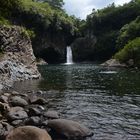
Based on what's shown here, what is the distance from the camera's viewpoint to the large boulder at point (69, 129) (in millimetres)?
22375

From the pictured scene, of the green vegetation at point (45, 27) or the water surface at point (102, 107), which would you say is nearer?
the water surface at point (102, 107)

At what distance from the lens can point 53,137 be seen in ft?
73.8

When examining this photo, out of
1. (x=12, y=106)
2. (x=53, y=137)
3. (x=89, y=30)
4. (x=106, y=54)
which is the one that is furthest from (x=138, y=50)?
(x=53, y=137)

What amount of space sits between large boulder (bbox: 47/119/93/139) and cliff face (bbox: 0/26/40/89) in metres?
26.0

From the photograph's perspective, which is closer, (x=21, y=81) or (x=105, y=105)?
(x=105, y=105)

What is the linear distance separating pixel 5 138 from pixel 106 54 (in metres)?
119

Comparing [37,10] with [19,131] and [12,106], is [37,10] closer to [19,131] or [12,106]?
[12,106]

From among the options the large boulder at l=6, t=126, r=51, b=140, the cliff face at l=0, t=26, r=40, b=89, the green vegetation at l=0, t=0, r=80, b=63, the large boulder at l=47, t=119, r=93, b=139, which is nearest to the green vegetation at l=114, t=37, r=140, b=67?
the cliff face at l=0, t=26, r=40, b=89

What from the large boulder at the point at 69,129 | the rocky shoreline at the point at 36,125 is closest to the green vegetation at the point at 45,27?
the rocky shoreline at the point at 36,125

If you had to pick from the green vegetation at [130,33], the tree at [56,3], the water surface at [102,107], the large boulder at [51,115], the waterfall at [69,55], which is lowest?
the water surface at [102,107]

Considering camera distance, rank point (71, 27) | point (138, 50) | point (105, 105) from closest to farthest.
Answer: point (105, 105) < point (138, 50) < point (71, 27)

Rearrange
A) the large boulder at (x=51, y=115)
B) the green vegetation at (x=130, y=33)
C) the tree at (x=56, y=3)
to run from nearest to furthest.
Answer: the large boulder at (x=51, y=115) < the green vegetation at (x=130, y=33) < the tree at (x=56, y=3)

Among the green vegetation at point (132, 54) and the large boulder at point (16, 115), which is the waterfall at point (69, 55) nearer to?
the green vegetation at point (132, 54)

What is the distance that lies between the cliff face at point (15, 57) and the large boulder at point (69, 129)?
1024 inches
